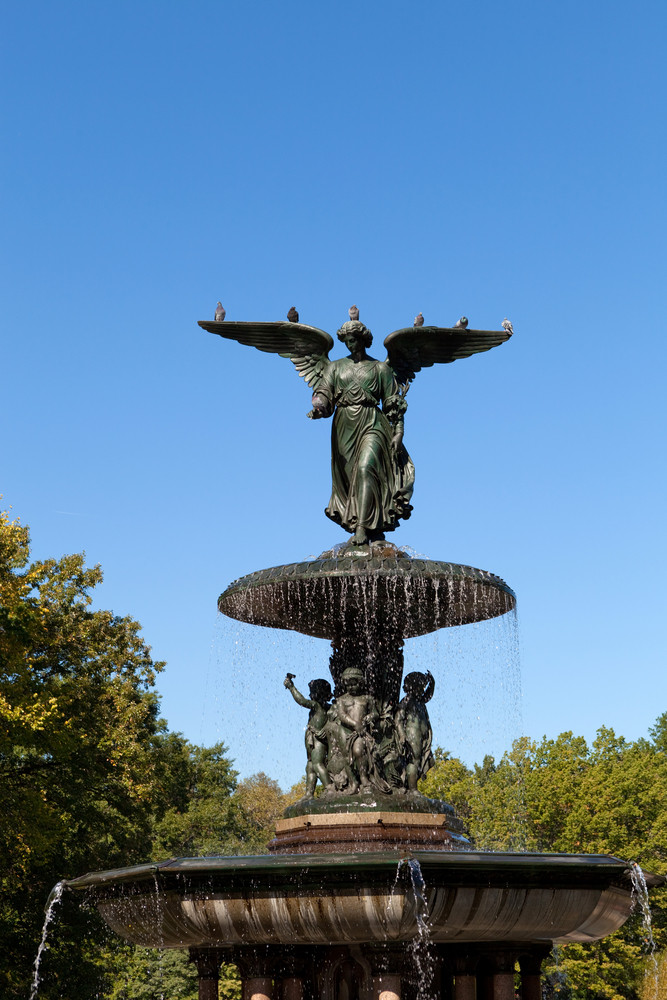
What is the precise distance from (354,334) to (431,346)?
2.95 feet

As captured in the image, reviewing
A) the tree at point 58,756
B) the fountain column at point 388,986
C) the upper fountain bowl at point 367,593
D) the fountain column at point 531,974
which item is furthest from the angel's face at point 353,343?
→ the tree at point 58,756

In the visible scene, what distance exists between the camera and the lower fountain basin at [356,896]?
9375 mm

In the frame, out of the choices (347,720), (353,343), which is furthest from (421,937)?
(353,343)

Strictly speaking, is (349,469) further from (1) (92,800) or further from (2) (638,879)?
(1) (92,800)

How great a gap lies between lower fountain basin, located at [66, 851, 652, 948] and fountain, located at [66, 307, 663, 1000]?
0.06 feet

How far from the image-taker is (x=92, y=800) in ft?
89.7

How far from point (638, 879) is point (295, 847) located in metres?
3.11

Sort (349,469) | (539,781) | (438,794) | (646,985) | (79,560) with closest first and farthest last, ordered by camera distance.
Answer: (349,469)
(79,560)
(646,985)
(539,781)
(438,794)

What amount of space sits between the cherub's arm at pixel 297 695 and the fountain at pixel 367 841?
0.02 meters

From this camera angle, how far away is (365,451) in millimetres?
13633

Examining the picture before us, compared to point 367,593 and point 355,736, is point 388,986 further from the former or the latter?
point 367,593

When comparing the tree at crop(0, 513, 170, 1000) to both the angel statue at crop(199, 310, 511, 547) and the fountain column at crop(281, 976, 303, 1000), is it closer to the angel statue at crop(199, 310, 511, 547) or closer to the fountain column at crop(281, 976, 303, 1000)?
Result: the angel statue at crop(199, 310, 511, 547)

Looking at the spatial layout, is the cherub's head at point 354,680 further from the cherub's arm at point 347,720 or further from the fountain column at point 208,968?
the fountain column at point 208,968

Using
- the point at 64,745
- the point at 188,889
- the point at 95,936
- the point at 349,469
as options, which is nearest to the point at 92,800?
the point at 95,936
